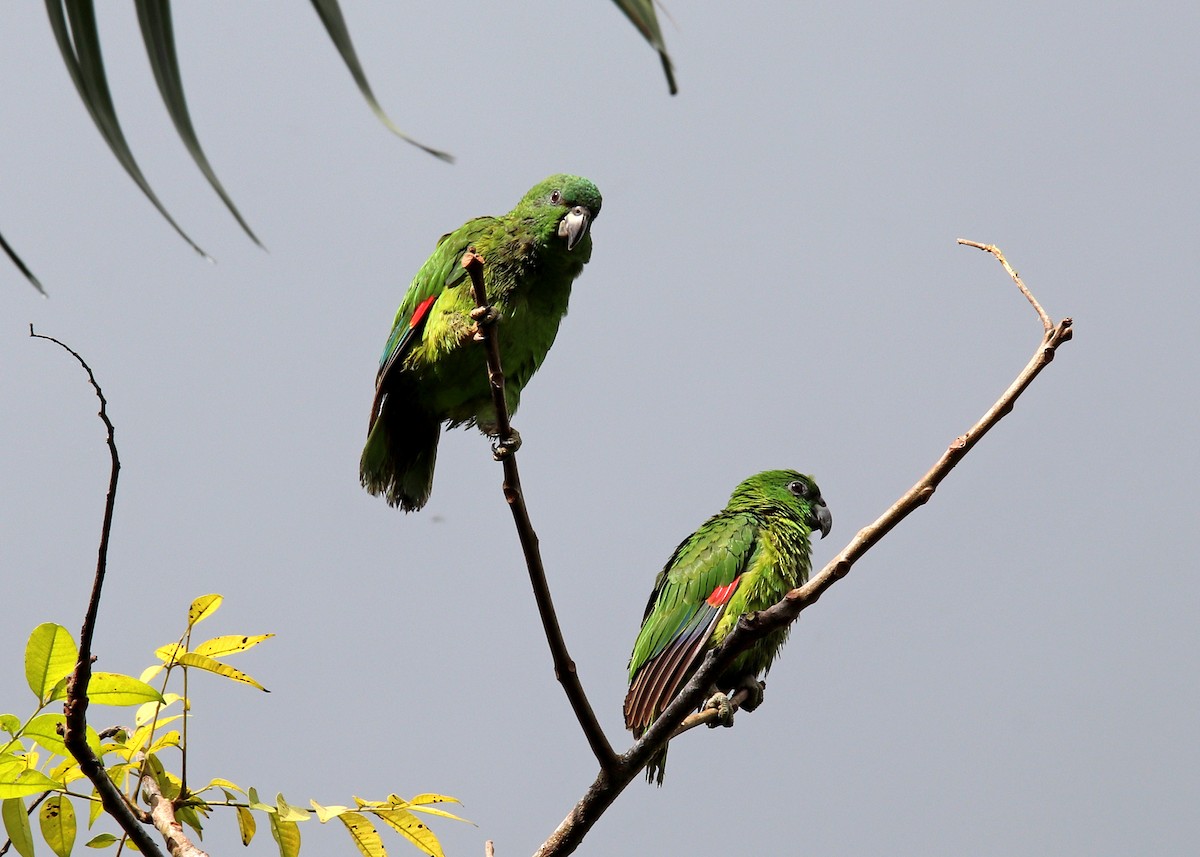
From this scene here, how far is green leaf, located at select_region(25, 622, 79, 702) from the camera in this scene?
1771 millimetres

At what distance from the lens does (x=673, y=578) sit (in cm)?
422

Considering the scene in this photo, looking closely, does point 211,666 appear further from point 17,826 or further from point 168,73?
point 168,73

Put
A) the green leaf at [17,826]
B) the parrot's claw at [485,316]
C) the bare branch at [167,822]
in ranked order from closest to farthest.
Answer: the green leaf at [17,826] → the bare branch at [167,822] → the parrot's claw at [485,316]

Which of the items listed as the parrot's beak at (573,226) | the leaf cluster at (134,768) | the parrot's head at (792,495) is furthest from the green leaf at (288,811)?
the parrot's head at (792,495)

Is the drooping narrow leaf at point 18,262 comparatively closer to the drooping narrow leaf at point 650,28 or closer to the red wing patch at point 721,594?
the drooping narrow leaf at point 650,28

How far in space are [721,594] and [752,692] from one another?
14.1 inches

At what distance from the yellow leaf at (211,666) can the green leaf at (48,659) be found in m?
0.26

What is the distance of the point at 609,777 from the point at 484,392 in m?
1.74

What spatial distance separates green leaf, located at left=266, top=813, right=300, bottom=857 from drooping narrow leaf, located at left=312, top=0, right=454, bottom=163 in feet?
5.41

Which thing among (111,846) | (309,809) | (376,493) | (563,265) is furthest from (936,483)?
(376,493)

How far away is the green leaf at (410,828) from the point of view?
211 centimetres

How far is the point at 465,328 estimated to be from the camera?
141 inches

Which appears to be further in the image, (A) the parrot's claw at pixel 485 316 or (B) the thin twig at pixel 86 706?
(A) the parrot's claw at pixel 485 316

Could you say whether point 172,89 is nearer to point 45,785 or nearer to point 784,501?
point 45,785
